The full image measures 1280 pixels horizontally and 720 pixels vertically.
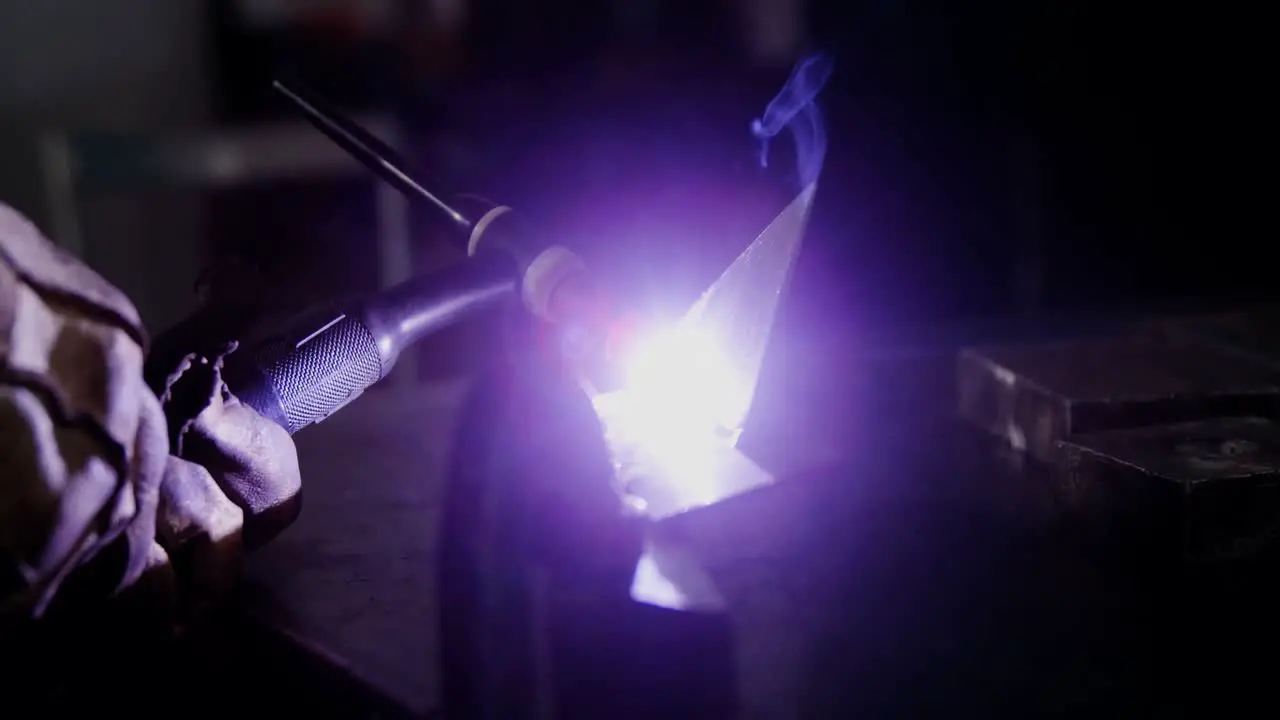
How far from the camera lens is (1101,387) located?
0.74 meters

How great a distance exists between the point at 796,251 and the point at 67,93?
1816mm

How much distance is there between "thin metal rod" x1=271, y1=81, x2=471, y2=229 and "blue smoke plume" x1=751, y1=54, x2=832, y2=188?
31cm

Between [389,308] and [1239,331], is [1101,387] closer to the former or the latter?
[1239,331]

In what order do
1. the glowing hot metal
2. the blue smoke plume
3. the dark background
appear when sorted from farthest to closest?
1. the dark background
2. the blue smoke plume
3. the glowing hot metal

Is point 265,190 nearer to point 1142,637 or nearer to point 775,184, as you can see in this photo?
point 775,184

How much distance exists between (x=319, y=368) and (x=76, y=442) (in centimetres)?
20

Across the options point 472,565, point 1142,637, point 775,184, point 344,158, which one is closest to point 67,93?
point 344,158

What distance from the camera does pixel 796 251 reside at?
732 millimetres

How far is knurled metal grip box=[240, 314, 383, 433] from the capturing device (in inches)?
24.0

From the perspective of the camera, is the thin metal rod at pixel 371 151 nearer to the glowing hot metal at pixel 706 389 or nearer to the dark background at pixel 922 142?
the glowing hot metal at pixel 706 389

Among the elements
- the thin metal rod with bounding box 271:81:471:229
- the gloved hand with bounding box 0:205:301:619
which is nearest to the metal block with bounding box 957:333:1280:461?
the thin metal rod with bounding box 271:81:471:229

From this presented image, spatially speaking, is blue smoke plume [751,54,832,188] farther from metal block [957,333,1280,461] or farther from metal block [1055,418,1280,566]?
metal block [1055,418,1280,566]

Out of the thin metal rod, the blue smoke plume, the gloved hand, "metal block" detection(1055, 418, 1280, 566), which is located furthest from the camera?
the blue smoke plume

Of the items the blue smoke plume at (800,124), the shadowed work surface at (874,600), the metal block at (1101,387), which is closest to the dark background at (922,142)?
the blue smoke plume at (800,124)
